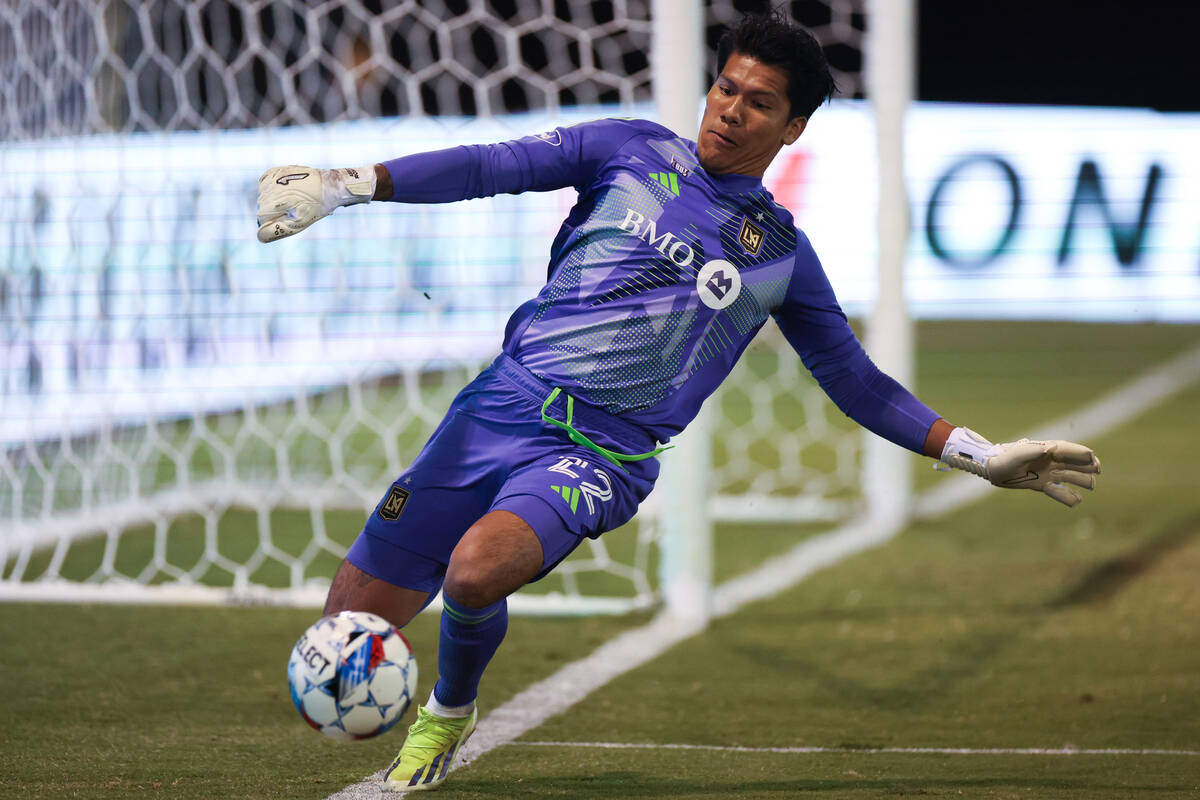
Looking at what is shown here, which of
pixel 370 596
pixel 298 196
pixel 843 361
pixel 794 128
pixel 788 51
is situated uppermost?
pixel 788 51

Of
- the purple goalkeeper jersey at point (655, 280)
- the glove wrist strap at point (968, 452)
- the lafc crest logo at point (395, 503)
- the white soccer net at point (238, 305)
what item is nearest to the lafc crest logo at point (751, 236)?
the purple goalkeeper jersey at point (655, 280)

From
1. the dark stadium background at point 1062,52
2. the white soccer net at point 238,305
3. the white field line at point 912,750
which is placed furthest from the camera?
the dark stadium background at point 1062,52

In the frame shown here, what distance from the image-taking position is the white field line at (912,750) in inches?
159

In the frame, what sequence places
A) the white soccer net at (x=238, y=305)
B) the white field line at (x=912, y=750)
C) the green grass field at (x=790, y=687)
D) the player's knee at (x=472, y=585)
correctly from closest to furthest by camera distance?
the player's knee at (x=472, y=585)
the green grass field at (x=790, y=687)
the white field line at (x=912, y=750)
the white soccer net at (x=238, y=305)

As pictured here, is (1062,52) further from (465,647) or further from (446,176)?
(465,647)

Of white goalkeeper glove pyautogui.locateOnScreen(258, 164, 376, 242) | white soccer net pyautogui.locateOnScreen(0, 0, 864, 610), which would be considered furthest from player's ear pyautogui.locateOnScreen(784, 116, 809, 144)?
Result: white soccer net pyautogui.locateOnScreen(0, 0, 864, 610)

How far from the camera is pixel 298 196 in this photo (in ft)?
10.5

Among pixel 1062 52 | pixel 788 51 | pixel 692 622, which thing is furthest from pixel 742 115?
pixel 1062 52

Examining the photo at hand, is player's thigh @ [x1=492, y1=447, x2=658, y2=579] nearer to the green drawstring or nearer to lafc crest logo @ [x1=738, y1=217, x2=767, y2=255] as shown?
the green drawstring

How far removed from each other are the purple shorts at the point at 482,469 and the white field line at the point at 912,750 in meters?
0.78

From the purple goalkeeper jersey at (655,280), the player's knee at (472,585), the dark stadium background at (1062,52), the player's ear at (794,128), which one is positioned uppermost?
the dark stadium background at (1062,52)

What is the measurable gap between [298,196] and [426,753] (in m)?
1.35

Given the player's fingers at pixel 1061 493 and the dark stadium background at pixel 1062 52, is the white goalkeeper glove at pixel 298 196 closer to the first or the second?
the player's fingers at pixel 1061 493

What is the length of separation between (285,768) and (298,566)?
2.76 metres
